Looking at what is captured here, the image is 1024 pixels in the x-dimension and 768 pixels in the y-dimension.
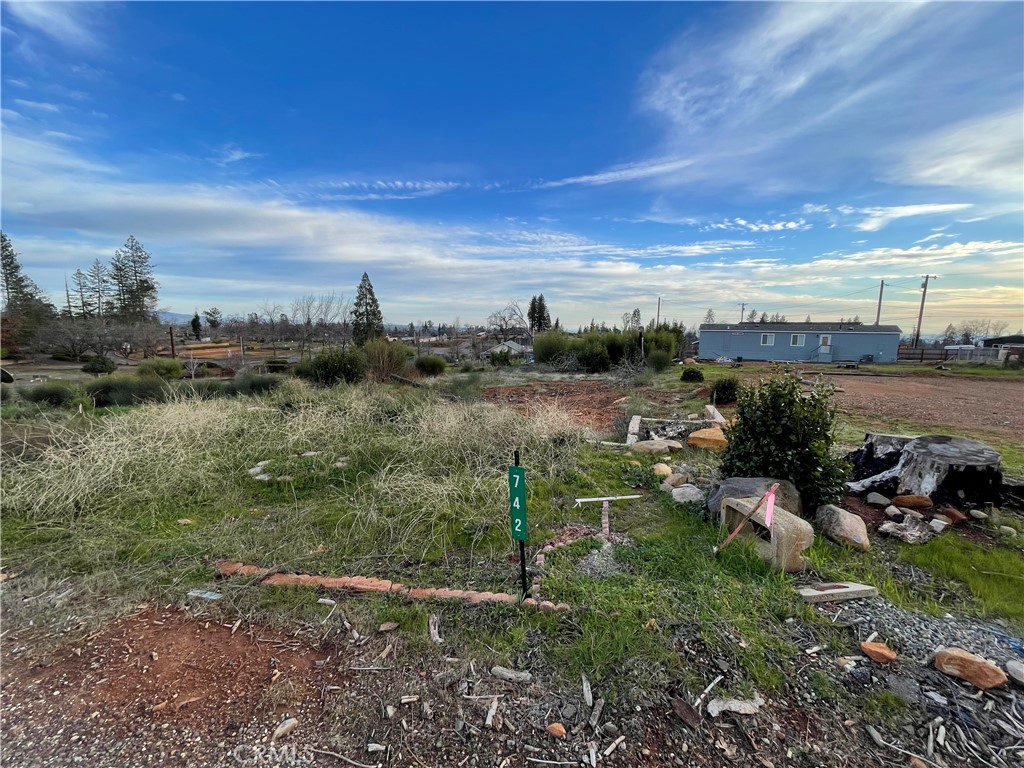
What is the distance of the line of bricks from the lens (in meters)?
2.29

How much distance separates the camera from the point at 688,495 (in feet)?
11.8

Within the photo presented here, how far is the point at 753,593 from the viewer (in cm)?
225

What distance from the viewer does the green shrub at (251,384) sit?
32.6ft

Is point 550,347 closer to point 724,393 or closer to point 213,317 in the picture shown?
point 724,393

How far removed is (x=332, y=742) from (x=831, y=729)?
72.9 inches

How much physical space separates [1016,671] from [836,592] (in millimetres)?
626

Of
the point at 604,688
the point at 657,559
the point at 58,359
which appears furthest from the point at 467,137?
the point at 58,359

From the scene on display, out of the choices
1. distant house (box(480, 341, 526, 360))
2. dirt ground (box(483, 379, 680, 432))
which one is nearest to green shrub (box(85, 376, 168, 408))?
dirt ground (box(483, 379, 680, 432))

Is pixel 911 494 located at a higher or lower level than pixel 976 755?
higher

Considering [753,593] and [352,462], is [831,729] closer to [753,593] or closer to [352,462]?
[753,593]

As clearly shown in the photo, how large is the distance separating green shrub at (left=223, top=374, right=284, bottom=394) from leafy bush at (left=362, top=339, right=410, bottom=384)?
2.23m

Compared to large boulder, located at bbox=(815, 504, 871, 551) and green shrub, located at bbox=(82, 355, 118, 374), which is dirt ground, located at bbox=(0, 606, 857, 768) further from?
green shrub, located at bbox=(82, 355, 118, 374)

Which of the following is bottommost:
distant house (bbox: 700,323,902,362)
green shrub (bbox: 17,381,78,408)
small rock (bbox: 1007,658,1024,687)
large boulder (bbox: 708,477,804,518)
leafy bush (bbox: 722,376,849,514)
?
green shrub (bbox: 17,381,78,408)

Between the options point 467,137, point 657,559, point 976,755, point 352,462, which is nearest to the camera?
point 976,755
